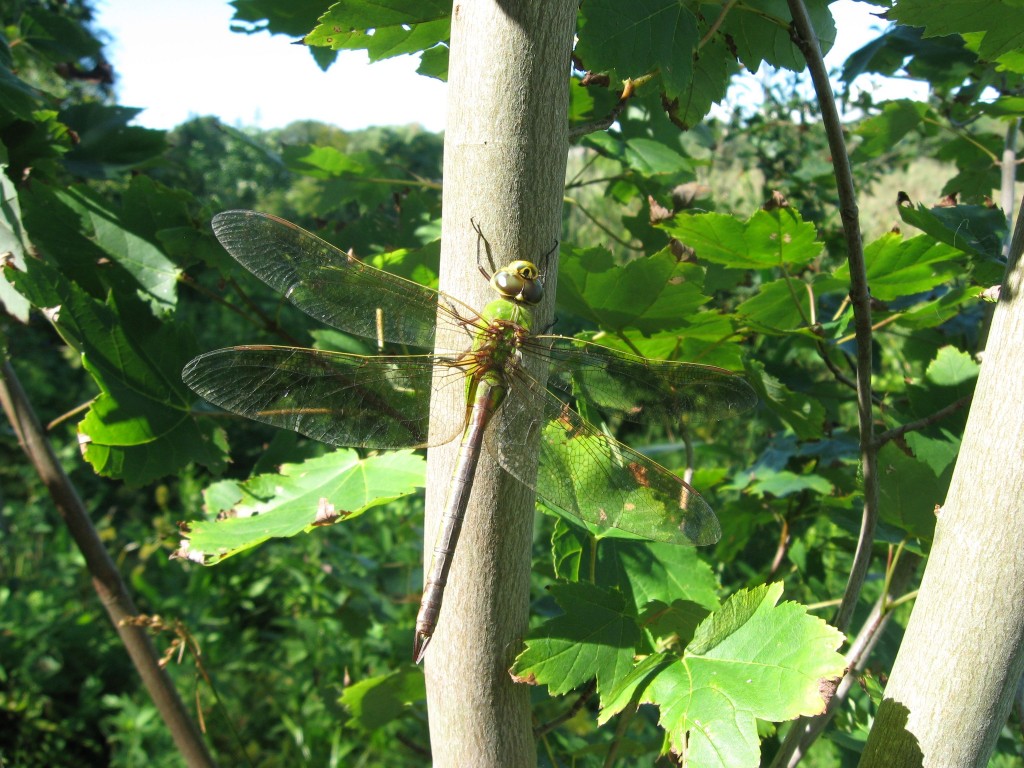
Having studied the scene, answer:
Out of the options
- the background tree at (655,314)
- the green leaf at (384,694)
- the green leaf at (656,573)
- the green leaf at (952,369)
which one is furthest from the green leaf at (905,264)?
the green leaf at (384,694)

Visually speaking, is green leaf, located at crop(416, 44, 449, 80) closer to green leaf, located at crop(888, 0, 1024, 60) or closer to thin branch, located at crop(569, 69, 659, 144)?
thin branch, located at crop(569, 69, 659, 144)

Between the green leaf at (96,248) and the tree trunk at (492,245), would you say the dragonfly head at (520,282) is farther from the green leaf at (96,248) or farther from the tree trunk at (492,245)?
the green leaf at (96,248)

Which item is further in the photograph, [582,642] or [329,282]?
[329,282]

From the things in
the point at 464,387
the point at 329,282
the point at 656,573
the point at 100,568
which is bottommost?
the point at 100,568

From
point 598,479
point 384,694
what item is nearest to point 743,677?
point 598,479

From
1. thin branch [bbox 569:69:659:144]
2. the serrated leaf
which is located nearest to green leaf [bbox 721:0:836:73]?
thin branch [bbox 569:69:659:144]

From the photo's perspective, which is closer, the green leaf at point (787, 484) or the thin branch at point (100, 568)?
the thin branch at point (100, 568)

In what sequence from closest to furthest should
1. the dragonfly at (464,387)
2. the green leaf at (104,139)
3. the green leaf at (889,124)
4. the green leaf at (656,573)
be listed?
the dragonfly at (464,387) → the green leaf at (656,573) → the green leaf at (889,124) → the green leaf at (104,139)

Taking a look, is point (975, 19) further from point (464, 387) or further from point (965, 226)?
point (464, 387)
